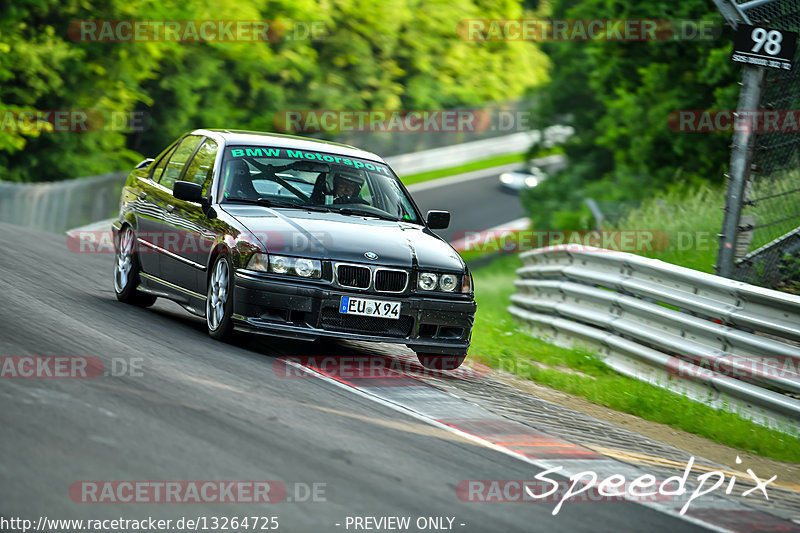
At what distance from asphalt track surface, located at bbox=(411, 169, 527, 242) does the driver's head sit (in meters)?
27.8

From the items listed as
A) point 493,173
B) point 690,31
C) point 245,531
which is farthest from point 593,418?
point 493,173

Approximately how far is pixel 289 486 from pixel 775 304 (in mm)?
4981

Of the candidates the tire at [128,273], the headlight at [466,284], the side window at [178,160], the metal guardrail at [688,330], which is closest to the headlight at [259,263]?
the headlight at [466,284]

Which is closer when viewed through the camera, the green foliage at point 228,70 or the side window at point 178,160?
the side window at point 178,160

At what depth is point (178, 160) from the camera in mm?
10672

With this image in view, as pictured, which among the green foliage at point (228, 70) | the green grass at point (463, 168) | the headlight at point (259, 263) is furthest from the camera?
the green grass at point (463, 168)

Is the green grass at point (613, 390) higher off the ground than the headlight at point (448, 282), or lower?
lower

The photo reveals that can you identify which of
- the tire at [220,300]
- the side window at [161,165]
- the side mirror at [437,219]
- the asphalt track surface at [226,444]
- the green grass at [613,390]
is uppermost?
the side window at [161,165]

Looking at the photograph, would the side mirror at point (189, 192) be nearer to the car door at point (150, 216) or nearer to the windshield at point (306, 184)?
the windshield at point (306, 184)

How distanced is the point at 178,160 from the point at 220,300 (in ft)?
7.52

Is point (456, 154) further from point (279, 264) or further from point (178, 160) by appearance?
point (279, 264)

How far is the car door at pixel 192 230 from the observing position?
30.5ft

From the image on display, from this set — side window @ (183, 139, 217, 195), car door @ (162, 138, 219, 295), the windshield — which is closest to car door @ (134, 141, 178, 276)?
car door @ (162, 138, 219, 295)

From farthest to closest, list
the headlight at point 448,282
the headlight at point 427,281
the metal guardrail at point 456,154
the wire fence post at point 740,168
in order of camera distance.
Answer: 1. the metal guardrail at point 456,154
2. the wire fence post at point 740,168
3. the headlight at point 448,282
4. the headlight at point 427,281
